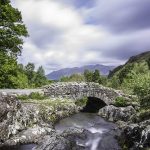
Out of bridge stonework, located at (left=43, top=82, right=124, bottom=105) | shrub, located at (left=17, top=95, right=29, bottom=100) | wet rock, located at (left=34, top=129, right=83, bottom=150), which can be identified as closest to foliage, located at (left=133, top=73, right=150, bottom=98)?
bridge stonework, located at (left=43, top=82, right=124, bottom=105)

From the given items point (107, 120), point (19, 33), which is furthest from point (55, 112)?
point (19, 33)

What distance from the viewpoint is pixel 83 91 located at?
246ft

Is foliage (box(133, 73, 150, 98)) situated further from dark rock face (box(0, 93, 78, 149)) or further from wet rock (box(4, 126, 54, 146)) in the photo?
wet rock (box(4, 126, 54, 146))

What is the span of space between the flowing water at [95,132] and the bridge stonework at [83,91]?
10651mm

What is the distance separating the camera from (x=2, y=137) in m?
39.8

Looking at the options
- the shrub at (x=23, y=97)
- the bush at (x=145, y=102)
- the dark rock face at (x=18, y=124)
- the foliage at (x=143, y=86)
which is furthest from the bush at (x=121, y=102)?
the dark rock face at (x=18, y=124)

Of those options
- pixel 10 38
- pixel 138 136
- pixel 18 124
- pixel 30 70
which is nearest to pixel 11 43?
pixel 10 38

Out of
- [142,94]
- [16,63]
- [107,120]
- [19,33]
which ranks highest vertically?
[19,33]

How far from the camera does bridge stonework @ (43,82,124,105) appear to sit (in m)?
73.3

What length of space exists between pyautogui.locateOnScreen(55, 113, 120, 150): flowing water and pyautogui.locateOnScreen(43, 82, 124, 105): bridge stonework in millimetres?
10651

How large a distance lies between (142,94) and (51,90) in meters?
21.0

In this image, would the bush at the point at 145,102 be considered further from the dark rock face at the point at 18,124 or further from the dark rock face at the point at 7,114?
the dark rock face at the point at 7,114

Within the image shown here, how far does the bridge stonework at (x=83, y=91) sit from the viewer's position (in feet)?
241

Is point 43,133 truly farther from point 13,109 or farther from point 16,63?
point 16,63
